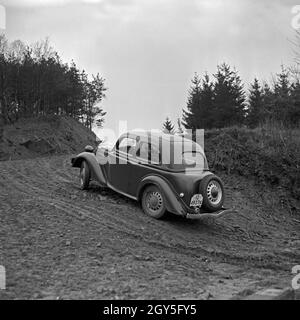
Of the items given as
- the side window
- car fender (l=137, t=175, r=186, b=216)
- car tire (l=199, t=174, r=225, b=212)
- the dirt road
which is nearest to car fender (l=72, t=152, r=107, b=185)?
the dirt road

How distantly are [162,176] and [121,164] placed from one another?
1474mm

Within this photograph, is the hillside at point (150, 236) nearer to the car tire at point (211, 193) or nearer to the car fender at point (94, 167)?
the car fender at point (94, 167)

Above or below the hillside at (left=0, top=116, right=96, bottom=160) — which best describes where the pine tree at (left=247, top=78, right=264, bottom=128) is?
above

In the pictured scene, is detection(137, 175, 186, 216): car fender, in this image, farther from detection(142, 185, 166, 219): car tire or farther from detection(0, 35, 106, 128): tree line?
detection(0, 35, 106, 128): tree line

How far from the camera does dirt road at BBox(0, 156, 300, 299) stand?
6098 millimetres

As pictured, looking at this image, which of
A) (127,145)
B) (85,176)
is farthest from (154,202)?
(85,176)

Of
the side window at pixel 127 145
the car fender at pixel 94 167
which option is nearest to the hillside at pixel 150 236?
the car fender at pixel 94 167

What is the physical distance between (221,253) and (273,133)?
9.03m

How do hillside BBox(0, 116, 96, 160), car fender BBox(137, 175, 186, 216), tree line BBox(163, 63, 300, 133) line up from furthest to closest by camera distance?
tree line BBox(163, 63, 300, 133), hillside BBox(0, 116, 96, 160), car fender BBox(137, 175, 186, 216)

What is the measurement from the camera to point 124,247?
7.94 m

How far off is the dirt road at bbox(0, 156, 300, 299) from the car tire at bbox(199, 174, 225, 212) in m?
0.61

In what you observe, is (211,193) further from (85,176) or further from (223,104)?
(223,104)

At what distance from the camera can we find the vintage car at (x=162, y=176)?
31.3ft

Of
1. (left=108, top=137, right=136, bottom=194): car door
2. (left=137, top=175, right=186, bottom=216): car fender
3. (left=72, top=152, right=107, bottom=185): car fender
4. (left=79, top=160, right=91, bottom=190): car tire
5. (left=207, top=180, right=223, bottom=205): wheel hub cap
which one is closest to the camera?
(left=137, top=175, right=186, bottom=216): car fender
